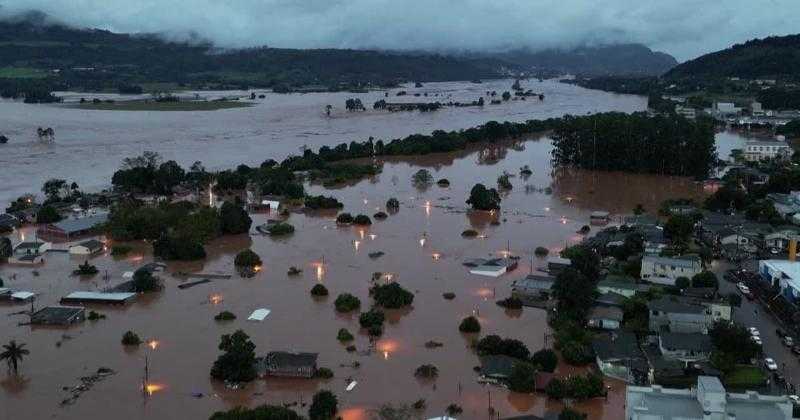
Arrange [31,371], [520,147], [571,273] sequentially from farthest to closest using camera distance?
[520,147]
[571,273]
[31,371]

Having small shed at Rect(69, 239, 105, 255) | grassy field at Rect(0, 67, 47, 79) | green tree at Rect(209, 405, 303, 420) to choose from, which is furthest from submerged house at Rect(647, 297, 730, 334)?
grassy field at Rect(0, 67, 47, 79)

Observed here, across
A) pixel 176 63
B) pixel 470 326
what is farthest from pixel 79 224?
pixel 176 63

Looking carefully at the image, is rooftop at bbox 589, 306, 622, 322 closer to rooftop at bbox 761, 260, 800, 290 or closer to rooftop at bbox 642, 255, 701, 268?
rooftop at bbox 642, 255, 701, 268

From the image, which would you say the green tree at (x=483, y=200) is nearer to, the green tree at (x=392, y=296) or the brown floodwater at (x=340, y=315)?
the brown floodwater at (x=340, y=315)

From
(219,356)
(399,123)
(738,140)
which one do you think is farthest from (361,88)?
(219,356)

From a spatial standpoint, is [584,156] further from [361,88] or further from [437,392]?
[361,88]

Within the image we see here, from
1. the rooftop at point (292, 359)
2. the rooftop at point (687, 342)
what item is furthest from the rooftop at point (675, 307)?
the rooftop at point (292, 359)
